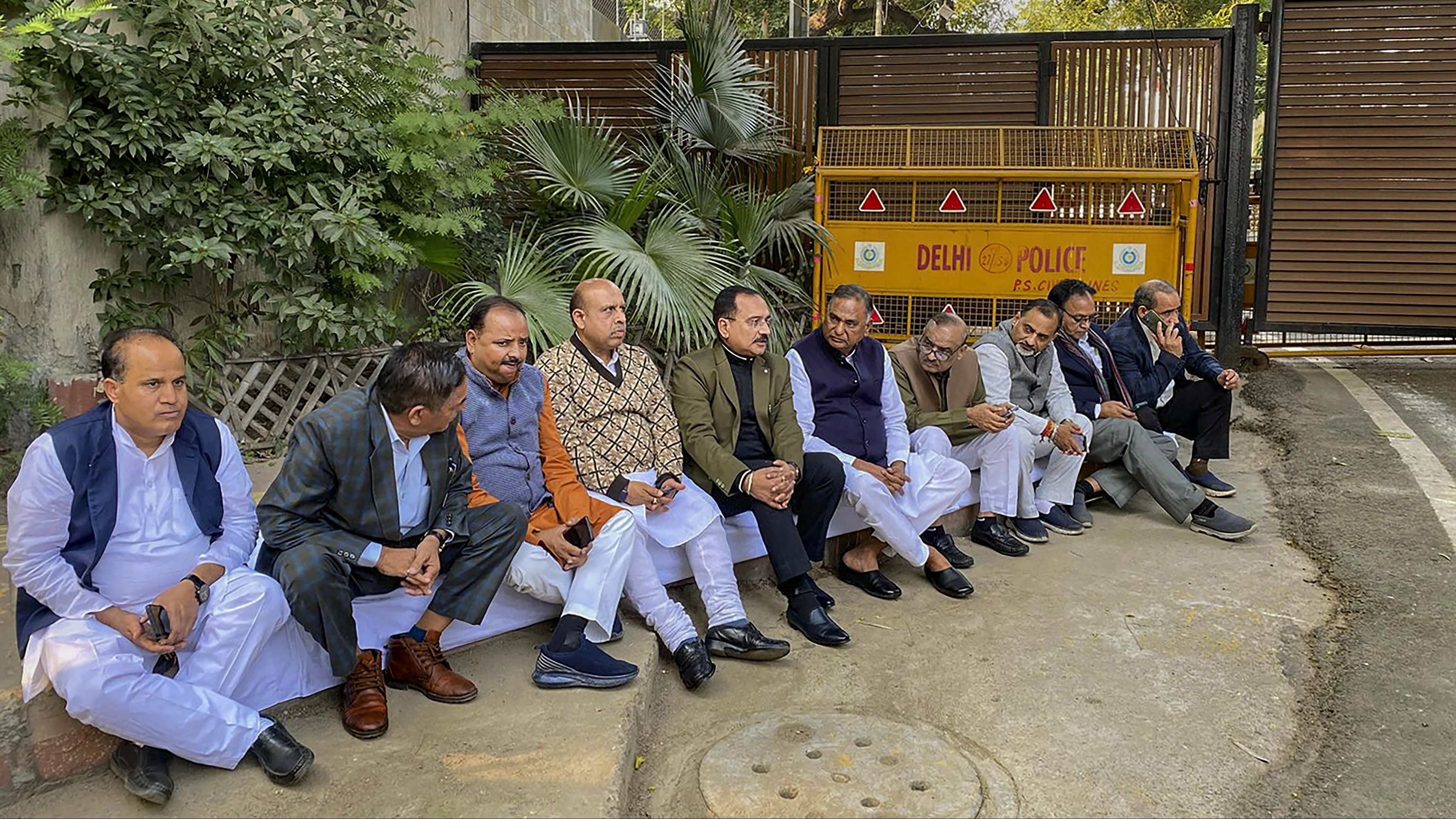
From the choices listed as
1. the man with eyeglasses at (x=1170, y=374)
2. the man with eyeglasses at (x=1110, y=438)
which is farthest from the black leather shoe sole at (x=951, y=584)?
the man with eyeglasses at (x=1170, y=374)

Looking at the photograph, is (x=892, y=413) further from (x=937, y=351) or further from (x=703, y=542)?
(x=703, y=542)

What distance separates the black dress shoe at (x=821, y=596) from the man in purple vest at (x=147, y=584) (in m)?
1.96

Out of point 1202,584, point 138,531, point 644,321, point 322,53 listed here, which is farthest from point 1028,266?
point 138,531

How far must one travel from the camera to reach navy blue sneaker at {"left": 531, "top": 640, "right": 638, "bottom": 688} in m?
3.32

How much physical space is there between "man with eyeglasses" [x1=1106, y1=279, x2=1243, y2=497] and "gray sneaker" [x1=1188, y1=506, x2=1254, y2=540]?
2.26ft

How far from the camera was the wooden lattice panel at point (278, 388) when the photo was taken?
5863 mm

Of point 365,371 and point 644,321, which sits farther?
point 644,321

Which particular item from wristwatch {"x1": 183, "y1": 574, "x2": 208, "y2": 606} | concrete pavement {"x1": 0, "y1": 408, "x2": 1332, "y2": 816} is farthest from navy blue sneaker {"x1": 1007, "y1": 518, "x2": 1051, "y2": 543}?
wristwatch {"x1": 183, "y1": 574, "x2": 208, "y2": 606}

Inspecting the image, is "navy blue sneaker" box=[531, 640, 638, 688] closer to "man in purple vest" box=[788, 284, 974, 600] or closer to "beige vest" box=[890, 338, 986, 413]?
"man in purple vest" box=[788, 284, 974, 600]

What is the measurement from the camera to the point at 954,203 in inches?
303

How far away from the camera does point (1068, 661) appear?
3.94 m

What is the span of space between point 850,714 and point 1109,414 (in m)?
2.90

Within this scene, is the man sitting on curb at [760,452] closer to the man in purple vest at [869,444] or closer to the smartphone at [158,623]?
the man in purple vest at [869,444]

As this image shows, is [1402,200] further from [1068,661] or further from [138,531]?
[138,531]
